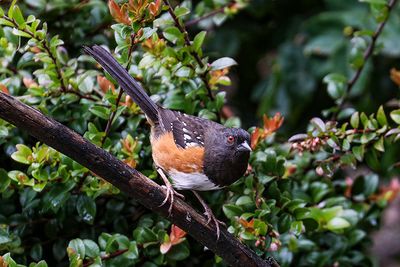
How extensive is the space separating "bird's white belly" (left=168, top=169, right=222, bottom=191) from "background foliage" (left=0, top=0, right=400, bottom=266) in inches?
3.7

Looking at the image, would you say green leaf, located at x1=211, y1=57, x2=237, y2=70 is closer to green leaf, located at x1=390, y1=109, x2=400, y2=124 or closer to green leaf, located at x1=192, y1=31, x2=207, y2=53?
green leaf, located at x1=192, y1=31, x2=207, y2=53

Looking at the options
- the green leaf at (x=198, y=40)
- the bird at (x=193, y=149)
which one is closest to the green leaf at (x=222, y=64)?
the green leaf at (x=198, y=40)

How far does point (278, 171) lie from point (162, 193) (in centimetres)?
60

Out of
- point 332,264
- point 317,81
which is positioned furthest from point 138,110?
point 317,81

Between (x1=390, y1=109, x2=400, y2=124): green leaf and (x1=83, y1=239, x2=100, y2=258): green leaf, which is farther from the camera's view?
(x1=390, y1=109, x2=400, y2=124): green leaf

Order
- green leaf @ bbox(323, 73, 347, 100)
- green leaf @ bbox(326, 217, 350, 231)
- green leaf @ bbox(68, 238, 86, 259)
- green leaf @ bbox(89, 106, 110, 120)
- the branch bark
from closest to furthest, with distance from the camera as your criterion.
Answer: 1. the branch bark
2. green leaf @ bbox(68, 238, 86, 259)
3. green leaf @ bbox(89, 106, 110, 120)
4. green leaf @ bbox(326, 217, 350, 231)
5. green leaf @ bbox(323, 73, 347, 100)

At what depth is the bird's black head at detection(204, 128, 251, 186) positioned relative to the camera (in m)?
2.53

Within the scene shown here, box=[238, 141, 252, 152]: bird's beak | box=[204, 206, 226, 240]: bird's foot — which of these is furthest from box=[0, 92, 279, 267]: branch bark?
box=[238, 141, 252, 152]: bird's beak

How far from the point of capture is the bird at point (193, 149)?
253cm

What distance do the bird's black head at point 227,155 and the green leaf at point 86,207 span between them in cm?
46

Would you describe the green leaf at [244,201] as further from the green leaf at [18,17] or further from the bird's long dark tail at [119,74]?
the green leaf at [18,17]

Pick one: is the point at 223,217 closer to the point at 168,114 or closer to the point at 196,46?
the point at 168,114

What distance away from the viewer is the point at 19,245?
2469 millimetres

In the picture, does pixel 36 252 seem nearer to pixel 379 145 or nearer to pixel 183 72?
pixel 183 72
